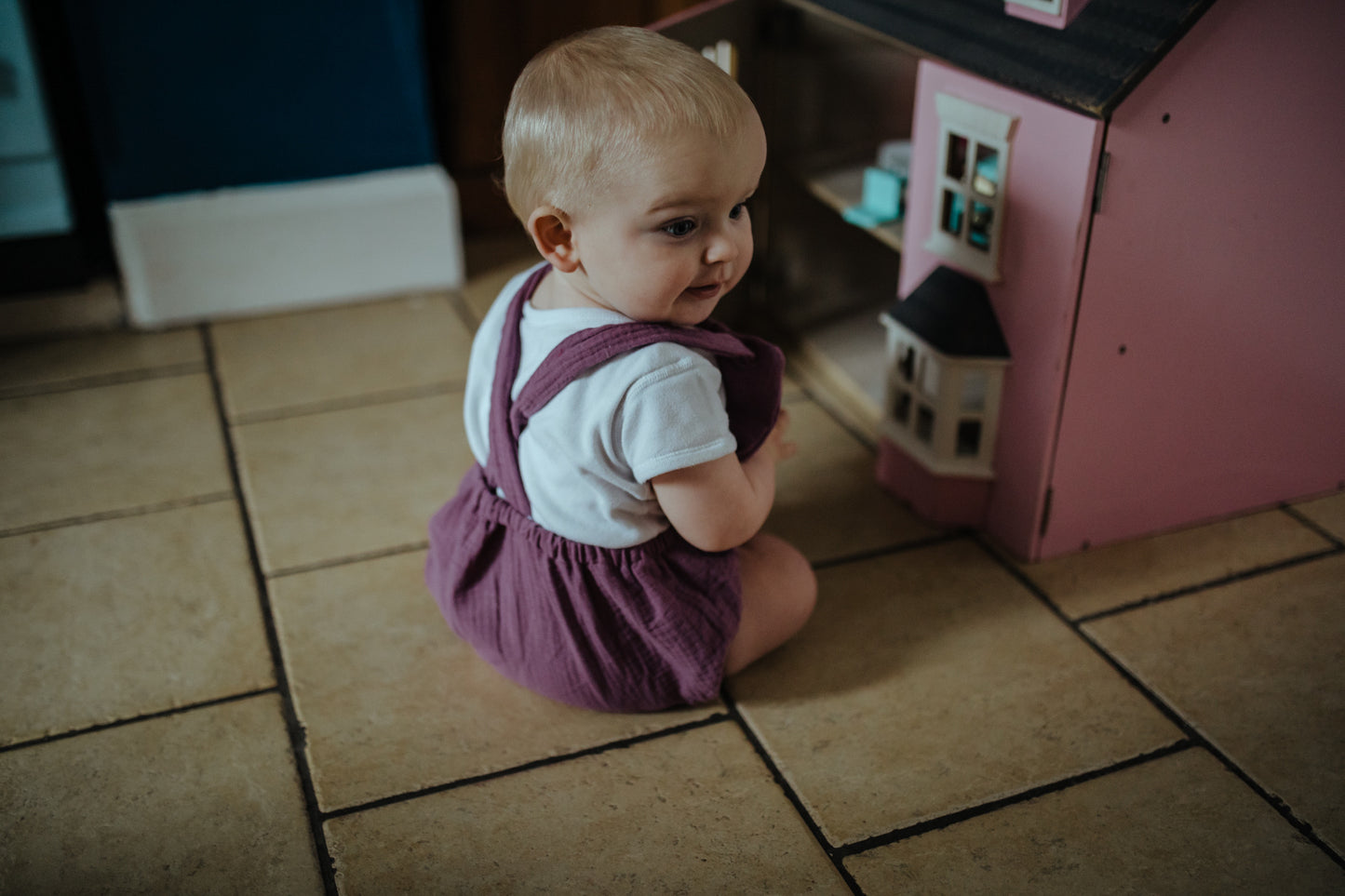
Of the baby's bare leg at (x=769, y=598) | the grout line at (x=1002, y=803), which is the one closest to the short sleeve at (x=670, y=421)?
the baby's bare leg at (x=769, y=598)

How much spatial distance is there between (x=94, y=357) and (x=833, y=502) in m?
1.23

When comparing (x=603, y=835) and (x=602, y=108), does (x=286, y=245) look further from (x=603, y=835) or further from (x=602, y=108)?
(x=603, y=835)

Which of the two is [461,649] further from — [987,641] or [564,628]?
[987,641]

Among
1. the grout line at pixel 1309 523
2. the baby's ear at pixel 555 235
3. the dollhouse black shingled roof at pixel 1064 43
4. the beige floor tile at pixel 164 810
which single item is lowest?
the beige floor tile at pixel 164 810

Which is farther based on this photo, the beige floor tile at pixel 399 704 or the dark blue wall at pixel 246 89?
the dark blue wall at pixel 246 89

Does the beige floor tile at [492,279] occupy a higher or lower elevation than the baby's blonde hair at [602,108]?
lower

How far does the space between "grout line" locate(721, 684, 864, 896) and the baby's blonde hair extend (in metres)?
0.54

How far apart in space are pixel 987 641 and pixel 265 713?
0.78 m

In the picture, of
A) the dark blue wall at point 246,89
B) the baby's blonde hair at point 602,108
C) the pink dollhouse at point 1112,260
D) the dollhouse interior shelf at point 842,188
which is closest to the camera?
the baby's blonde hair at point 602,108

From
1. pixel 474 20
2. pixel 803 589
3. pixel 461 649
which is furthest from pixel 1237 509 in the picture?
pixel 474 20

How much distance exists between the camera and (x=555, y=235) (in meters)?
1.07

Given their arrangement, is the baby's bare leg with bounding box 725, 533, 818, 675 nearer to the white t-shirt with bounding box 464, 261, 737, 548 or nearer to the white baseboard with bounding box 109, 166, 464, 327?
the white t-shirt with bounding box 464, 261, 737, 548

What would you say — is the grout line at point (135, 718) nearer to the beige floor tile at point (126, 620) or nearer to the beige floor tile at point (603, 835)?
the beige floor tile at point (126, 620)

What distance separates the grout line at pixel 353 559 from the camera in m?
1.46
